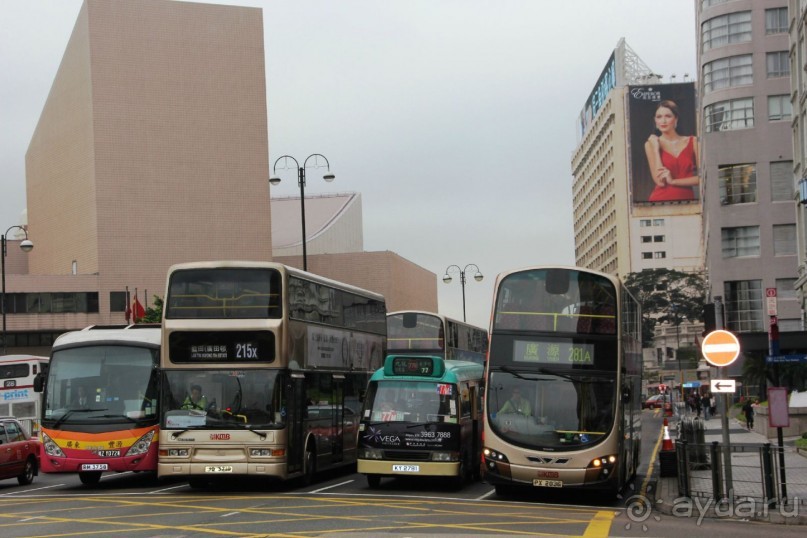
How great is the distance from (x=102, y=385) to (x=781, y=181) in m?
50.8

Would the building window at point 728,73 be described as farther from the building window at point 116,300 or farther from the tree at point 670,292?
the tree at point 670,292

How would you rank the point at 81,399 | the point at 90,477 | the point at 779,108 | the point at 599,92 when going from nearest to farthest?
the point at 81,399
the point at 90,477
the point at 779,108
the point at 599,92

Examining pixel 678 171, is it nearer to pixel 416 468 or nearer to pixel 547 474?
pixel 416 468

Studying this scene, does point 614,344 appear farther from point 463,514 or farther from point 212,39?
point 212,39

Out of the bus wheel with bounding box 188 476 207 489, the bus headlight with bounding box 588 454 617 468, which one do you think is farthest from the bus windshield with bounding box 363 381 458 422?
the bus wheel with bounding box 188 476 207 489

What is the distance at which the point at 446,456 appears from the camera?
21.6m

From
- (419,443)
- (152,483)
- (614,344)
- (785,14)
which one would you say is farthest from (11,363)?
(785,14)

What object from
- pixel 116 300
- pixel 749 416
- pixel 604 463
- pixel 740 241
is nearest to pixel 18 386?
pixel 604 463

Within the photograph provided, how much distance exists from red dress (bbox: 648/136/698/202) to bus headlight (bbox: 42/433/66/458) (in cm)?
12433

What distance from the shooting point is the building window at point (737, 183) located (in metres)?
66.3

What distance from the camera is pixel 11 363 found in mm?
39219

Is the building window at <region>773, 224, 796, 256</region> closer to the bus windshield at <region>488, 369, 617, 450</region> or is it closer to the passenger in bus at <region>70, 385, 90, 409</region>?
the bus windshield at <region>488, 369, 617, 450</region>

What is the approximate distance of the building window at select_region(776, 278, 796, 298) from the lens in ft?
216

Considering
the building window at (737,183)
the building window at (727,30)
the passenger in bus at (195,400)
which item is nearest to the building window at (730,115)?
the building window at (737,183)
